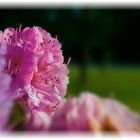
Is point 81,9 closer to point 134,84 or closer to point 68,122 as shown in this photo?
point 134,84

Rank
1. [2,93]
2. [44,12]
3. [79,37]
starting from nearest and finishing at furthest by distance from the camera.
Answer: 1. [2,93]
2. [44,12]
3. [79,37]

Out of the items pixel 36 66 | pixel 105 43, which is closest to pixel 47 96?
pixel 36 66

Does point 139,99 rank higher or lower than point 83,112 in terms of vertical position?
lower

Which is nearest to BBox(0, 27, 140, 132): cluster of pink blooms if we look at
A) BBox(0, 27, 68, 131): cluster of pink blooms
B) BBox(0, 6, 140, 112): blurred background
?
BBox(0, 27, 68, 131): cluster of pink blooms

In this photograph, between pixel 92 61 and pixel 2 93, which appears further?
pixel 92 61

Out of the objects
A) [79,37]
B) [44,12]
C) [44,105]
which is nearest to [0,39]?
[44,105]

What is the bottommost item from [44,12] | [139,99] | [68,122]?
[139,99]

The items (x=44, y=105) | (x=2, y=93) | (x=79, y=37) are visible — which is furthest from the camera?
(x=79, y=37)

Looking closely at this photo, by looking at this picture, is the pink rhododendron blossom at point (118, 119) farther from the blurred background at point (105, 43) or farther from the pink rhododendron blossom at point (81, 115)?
the blurred background at point (105, 43)

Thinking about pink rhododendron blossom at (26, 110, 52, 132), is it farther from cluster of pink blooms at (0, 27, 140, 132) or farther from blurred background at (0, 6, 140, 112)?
blurred background at (0, 6, 140, 112)
